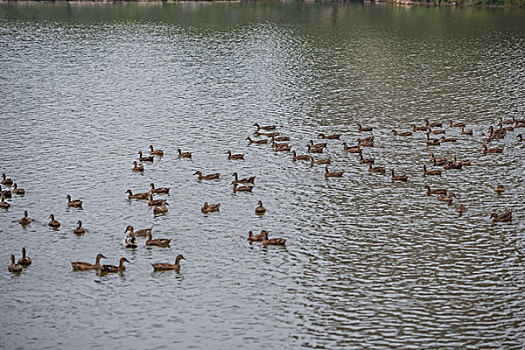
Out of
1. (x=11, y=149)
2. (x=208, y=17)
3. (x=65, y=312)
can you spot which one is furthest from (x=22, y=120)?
(x=208, y=17)

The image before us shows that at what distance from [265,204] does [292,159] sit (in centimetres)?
819

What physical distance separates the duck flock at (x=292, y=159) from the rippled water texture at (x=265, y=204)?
0.46 m

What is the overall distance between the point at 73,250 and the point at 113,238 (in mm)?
2007

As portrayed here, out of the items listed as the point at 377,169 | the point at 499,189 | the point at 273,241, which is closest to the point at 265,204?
the point at 273,241

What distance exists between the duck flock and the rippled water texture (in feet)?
1.52

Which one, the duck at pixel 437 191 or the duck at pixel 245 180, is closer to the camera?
the duck at pixel 437 191

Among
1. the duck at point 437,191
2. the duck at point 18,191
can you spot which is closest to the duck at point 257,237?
the duck at point 437,191

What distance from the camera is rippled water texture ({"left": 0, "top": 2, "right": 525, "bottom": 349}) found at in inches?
1068

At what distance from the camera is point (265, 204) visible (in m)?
38.7

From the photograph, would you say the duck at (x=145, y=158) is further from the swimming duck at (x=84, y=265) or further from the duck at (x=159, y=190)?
the swimming duck at (x=84, y=265)

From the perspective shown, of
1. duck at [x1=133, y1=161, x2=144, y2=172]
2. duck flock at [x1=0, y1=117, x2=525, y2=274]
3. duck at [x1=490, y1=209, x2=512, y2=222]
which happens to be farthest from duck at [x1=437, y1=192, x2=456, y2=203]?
duck at [x1=133, y1=161, x2=144, y2=172]

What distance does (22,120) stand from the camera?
56.4 m

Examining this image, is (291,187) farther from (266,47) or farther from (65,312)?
(266,47)

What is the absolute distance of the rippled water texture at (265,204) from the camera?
27.1 metres
